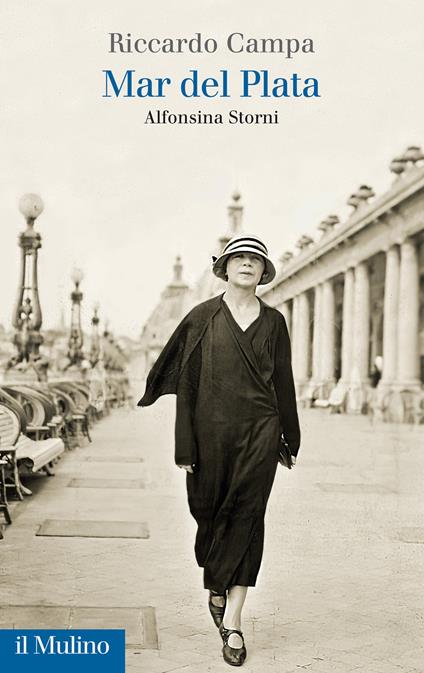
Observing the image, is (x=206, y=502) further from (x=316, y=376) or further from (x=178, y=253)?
(x=316, y=376)

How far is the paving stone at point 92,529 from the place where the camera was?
7227 mm

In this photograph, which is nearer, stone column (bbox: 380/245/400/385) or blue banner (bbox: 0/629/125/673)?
blue banner (bbox: 0/629/125/673)

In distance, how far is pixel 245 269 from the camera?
4.69m

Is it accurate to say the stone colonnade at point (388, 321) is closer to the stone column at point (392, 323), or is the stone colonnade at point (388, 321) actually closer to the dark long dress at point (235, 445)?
the stone column at point (392, 323)

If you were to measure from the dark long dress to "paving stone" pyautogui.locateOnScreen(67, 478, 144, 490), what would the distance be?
5413 millimetres

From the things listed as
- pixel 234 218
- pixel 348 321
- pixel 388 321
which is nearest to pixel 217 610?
pixel 234 218

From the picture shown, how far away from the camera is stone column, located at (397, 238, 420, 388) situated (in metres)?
26.4

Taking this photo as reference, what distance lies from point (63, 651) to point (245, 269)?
1.82 m

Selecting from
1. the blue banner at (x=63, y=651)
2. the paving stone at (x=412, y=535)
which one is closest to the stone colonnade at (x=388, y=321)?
the paving stone at (x=412, y=535)

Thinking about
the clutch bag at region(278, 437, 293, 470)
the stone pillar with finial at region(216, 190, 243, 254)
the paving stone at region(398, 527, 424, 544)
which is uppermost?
the stone pillar with finial at region(216, 190, 243, 254)

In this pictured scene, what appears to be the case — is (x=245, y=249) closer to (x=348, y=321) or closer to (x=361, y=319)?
(x=361, y=319)

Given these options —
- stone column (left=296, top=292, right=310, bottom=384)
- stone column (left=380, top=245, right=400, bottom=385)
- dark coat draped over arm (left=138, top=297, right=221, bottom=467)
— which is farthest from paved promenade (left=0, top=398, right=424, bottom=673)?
stone column (left=380, top=245, right=400, bottom=385)

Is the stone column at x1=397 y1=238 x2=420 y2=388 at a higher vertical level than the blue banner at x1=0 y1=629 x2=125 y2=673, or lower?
higher

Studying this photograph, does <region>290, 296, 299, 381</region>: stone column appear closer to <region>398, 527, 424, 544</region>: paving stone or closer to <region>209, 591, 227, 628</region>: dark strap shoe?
<region>398, 527, 424, 544</region>: paving stone
